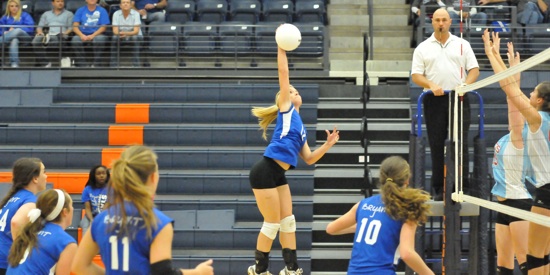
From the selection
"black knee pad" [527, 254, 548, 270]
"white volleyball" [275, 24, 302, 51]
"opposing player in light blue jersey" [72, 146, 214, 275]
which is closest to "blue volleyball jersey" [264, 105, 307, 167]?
"white volleyball" [275, 24, 302, 51]

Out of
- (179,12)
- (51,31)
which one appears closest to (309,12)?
(179,12)

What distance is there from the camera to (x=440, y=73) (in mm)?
8555

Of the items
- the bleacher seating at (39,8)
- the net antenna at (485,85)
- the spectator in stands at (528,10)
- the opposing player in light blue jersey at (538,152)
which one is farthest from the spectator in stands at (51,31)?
the opposing player in light blue jersey at (538,152)

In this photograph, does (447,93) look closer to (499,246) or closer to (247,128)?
(499,246)

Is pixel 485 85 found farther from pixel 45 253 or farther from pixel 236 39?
pixel 236 39

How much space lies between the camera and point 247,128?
12.8 metres

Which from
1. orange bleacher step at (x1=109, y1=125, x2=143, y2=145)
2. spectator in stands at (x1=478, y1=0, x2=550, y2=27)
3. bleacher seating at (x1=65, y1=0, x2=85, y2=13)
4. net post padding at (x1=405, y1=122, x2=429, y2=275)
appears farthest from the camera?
bleacher seating at (x1=65, y1=0, x2=85, y2=13)

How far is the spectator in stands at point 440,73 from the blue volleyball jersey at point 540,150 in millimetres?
1052

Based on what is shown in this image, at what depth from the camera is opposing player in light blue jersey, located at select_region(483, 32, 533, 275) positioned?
7641 millimetres

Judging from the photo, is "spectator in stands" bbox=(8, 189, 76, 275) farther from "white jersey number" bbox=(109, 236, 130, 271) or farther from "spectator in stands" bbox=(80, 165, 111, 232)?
"spectator in stands" bbox=(80, 165, 111, 232)

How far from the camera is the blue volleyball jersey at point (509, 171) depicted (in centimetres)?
771

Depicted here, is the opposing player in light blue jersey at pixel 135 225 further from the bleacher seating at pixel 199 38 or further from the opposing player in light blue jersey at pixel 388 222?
the bleacher seating at pixel 199 38

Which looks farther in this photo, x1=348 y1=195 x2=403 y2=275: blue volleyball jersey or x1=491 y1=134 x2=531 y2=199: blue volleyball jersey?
x1=491 y1=134 x2=531 y2=199: blue volleyball jersey

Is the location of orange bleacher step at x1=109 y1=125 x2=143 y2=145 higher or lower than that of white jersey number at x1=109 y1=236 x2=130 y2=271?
higher
